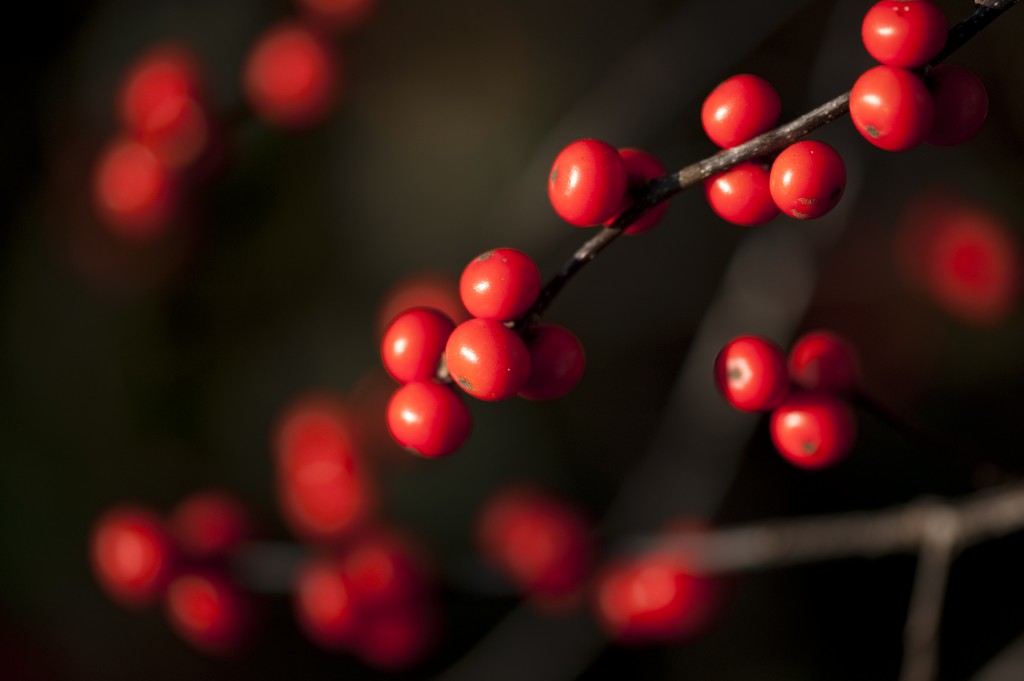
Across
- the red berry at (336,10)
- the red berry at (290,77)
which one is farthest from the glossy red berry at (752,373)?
the red berry at (336,10)

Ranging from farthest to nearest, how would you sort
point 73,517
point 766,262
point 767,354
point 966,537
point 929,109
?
point 73,517
point 766,262
point 966,537
point 767,354
point 929,109

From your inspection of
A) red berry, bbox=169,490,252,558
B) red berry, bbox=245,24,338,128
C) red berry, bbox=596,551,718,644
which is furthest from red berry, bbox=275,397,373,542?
red berry, bbox=245,24,338,128

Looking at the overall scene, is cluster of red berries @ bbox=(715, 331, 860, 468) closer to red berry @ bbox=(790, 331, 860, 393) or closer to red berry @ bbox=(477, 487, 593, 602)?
red berry @ bbox=(790, 331, 860, 393)

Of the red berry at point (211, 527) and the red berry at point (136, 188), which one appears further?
the red berry at point (136, 188)

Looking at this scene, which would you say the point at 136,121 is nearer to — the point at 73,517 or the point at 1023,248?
the point at 73,517

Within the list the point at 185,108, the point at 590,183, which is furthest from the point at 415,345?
the point at 185,108

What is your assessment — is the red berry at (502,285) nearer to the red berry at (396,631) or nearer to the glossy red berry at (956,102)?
the glossy red berry at (956,102)

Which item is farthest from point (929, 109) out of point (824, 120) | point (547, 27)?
point (547, 27)
